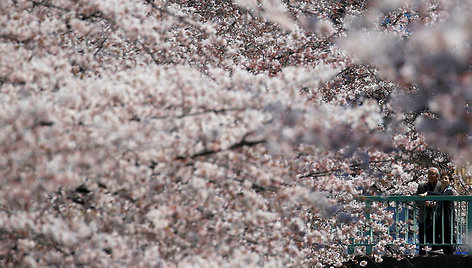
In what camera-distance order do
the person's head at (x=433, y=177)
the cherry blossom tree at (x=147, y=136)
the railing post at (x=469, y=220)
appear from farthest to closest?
the person's head at (x=433, y=177) → the railing post at (x=469, y=220) → the cherry blossom tree at (x=147, y=136)

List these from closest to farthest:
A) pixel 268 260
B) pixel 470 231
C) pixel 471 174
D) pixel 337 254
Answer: pixel 268 260 → pixel 337 254 → pixel 470 231 → pixel 471 174

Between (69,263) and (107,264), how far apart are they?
24cm

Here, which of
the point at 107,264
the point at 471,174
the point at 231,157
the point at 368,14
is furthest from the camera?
the point at 471,174

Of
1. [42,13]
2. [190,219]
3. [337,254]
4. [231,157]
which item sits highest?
[42,13]

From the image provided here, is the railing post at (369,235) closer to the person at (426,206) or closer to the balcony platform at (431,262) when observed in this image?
the balcony platform at (431,262)

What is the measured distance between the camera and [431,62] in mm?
4477

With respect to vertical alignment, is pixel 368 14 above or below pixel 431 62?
above

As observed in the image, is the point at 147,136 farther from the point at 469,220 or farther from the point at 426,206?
the point at 426,206

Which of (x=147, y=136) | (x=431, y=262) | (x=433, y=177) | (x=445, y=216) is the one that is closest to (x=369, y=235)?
(x=431, y=262)

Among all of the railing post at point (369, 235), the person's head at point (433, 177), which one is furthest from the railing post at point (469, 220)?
the railing post at point (369, 235)

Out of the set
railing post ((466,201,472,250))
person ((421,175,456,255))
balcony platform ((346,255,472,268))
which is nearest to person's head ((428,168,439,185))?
person ((421,175,456,255))

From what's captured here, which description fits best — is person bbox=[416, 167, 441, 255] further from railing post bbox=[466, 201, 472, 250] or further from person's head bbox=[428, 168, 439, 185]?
railing post bbox=[466, 201, 472, 250]

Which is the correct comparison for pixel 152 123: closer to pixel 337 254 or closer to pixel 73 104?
Answer: pixel 73 104

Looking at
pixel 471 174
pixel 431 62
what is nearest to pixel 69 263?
pixel 431 62
